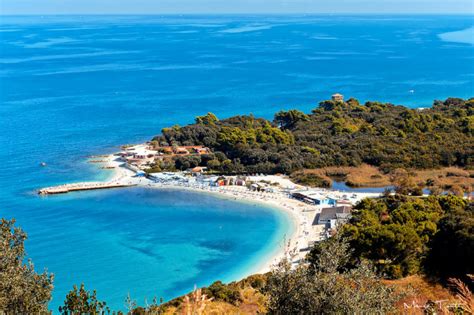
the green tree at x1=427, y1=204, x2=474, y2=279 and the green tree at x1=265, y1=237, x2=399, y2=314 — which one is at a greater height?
the green tree at x1=265, y1=237, x2=399, y2=314

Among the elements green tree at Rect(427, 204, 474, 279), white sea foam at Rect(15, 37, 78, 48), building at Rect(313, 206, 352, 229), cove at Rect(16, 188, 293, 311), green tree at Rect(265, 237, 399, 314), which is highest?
green tree at Rect(265, 237, 399, 314)

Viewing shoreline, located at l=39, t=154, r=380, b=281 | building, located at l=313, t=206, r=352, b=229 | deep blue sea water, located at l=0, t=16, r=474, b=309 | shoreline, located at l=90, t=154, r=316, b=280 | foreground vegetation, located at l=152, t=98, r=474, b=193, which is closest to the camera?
shoreline, located at l=90, t=154, r=316, b=280

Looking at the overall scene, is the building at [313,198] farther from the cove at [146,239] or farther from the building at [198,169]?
the building at [198,169]

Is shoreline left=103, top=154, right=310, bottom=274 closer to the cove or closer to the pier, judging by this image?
the cove

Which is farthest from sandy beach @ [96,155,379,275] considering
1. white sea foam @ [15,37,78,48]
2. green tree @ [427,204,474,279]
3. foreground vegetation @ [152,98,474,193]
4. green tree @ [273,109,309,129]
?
white sea foam @ [15,37,78,48]

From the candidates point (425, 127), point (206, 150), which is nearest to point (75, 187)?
point (206, 150)

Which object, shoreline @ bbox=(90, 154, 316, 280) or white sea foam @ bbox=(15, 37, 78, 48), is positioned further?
white sea foam @ bbox=(15, 37, 78, 48)

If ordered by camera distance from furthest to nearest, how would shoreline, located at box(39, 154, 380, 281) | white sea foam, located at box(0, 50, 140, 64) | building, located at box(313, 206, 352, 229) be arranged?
white sea foam, located at box(0, 50, 140, 64) < building, located at box(313, 206, 352, 229) < shoreline, located at box(39, 154, 380, 281)

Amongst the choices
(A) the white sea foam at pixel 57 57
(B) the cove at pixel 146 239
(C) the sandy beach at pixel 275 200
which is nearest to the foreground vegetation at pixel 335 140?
(C) the sandy beach at pixel 275 200
